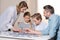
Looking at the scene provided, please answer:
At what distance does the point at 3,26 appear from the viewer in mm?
2039

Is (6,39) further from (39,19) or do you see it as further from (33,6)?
(33,6)

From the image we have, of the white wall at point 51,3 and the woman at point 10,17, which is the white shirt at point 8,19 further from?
the white wall at point 51,3

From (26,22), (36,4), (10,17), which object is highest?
(36,4)

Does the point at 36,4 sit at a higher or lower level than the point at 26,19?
higher

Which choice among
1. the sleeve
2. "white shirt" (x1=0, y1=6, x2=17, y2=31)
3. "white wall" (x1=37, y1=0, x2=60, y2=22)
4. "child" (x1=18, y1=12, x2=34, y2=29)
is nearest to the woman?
"white shirt" (x1=0, y1=6, x2=17, y2=31)

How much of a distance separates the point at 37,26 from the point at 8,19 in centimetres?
46

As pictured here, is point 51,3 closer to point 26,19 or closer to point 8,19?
point 26,19

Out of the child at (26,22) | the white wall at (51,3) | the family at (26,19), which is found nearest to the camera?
the family at (26,19)

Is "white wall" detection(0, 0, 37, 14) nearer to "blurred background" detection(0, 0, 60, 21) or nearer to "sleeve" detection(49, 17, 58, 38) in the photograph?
"blurred background" detection(0, 0, 60, 21)

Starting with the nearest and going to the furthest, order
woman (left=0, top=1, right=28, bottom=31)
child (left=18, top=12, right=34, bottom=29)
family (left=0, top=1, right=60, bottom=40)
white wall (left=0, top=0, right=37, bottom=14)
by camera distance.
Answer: family (left=0, top=1, right=60, bottom=40) < woman (left=0, top=1, right=28, bottom=31) < child (left=18, top=12, right=34, bottom=29) < white wall (left=0, top=0, right=37, bottom=14)

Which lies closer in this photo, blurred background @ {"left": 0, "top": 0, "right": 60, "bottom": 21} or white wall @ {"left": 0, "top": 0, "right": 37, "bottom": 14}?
blurred background @ {"left": 0, "top": 0, "right": 60, "bottom": 21}

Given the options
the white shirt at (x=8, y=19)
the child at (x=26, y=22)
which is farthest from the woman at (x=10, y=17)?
the child at (x=26, y=22)

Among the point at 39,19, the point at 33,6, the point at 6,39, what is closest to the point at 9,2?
the point at 33,6

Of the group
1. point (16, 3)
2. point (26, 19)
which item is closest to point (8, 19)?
point (26, 19)
